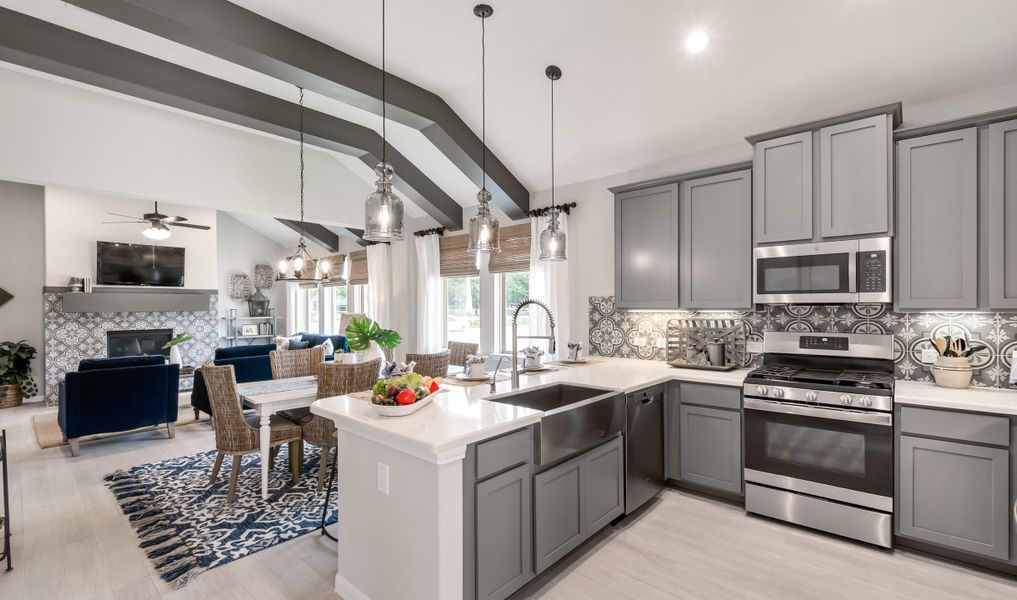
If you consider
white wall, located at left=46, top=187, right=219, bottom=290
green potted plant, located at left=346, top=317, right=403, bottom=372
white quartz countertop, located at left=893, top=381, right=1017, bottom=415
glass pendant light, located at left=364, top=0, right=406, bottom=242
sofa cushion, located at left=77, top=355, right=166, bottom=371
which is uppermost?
white wall, located at left=46, top=187, right=219, bottom=290

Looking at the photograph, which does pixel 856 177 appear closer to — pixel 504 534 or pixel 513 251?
pixel 504 534

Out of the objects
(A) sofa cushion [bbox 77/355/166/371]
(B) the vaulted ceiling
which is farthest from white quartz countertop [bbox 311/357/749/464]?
(A) sofa cushion [bbox 77/355/166/371]

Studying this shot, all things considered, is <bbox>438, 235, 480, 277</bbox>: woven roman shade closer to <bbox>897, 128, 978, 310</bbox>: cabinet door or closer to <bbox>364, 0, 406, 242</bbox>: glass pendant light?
<bbox>364, 0, 406, 242</bbox>: glass pendant light

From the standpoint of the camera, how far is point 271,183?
560 centimetres

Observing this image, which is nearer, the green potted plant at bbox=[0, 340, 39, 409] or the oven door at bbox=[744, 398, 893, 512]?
the oven door at bbox=[744, 398, 893, 512]

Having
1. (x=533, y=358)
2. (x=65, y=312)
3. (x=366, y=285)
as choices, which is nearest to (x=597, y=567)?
(x=533, y=358)

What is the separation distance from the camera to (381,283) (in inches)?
283

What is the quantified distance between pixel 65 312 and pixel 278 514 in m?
6.35

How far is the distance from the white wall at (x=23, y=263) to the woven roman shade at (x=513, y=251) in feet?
23.2

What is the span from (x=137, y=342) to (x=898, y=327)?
994cm

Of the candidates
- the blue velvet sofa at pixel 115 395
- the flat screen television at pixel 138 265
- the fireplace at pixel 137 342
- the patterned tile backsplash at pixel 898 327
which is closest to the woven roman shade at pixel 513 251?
the patterned tile backsplash at pixel 898 327

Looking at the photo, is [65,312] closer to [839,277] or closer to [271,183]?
[271,183]

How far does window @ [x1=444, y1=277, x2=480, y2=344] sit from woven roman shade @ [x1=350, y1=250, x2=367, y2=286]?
2.39m

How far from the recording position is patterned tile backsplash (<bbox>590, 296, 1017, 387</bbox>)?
2.74 meters
